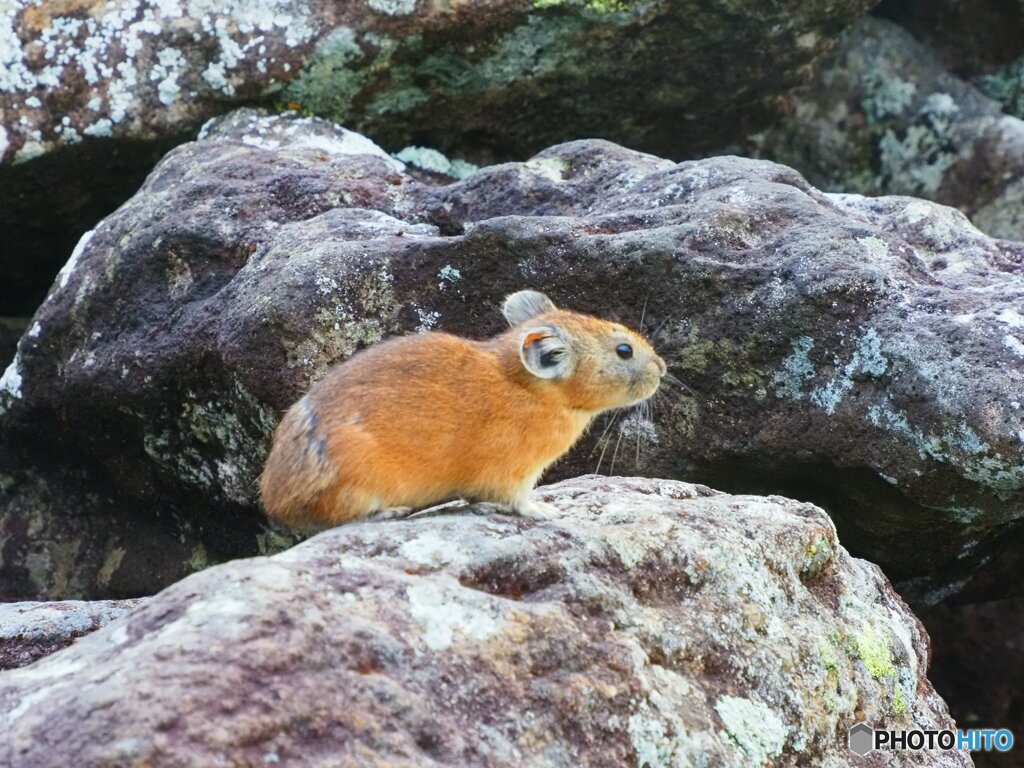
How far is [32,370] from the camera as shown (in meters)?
9.01

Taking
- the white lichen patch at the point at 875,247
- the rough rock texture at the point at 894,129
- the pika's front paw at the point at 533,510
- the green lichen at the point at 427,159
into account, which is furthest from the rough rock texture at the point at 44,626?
the rough rock texture at the point at 894,129

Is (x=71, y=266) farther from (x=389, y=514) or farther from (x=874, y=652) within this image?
(x=874, y=652)

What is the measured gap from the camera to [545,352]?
6605 millimetres

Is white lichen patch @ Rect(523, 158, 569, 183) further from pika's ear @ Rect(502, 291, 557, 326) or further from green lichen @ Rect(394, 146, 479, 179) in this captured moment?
pika's ear @ Rect(502, 291, 557, 326)

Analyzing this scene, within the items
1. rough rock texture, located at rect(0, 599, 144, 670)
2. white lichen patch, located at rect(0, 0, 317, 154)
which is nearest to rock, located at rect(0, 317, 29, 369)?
white lichen patch, located at rect(0, 0, 317, 154)

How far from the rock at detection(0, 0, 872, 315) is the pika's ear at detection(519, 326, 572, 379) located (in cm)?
479

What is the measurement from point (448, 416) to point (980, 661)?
6209 millimetres

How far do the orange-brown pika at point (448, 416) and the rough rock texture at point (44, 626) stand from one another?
120 cm

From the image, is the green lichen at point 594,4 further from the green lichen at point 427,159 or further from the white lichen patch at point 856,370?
the white lichen patch at point 856,370

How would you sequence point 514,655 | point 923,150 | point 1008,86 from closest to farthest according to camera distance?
point 514,655 → point 923,150 → point 1008,86

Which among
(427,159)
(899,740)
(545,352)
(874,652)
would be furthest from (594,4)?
(899,740)

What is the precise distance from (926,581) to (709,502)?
10.1 ft

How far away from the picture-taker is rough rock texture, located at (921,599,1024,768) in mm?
9930

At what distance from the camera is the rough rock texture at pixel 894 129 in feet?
42.5
